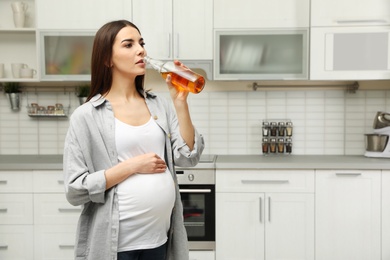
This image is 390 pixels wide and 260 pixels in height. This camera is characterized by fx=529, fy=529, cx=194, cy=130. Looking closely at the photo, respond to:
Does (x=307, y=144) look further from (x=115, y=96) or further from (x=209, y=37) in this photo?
(x=115, y=96)

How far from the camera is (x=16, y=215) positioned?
3455 millimetres

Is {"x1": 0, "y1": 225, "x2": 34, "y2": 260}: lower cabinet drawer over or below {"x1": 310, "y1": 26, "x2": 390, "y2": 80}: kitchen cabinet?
below

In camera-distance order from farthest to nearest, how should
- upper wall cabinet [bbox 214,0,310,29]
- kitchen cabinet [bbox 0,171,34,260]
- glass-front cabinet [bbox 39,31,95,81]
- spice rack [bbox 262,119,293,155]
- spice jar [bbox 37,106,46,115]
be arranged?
spice jar [bbox 37,106,46,115], spice rack [bbox 262,119,293,155], glass-front cabinet [bbox 39,31,95,81], upper wall cabinet [bbox 214,0,310,29], kitchen cabinet [bbox 0,171,34,260]

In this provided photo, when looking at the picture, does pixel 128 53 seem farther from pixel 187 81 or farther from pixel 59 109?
pixel 59 109

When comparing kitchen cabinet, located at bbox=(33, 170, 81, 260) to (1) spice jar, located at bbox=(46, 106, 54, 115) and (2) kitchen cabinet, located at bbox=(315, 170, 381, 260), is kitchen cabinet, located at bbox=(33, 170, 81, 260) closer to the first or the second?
(1) spice jar, located at bbox=(46, 106, 54, 115)

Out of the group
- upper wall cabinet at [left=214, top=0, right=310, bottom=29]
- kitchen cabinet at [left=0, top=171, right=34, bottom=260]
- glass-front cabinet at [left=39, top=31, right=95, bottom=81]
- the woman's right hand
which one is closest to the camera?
the woman's right hand

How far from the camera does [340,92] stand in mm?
3904

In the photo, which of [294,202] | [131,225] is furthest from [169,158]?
[294,202]

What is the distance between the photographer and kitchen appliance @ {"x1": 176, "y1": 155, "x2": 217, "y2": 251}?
3.39 metres

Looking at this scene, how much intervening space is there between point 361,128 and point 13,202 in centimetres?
251

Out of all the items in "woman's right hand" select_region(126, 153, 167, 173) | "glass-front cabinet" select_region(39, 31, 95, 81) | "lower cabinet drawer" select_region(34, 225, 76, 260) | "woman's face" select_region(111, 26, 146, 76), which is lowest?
"lower cabinet drawer" select_region(34, 225, 76, 260)

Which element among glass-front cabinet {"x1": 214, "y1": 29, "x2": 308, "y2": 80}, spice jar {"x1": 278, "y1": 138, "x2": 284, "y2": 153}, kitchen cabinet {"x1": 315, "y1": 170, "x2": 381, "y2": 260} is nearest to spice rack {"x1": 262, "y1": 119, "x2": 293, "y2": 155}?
spice jar {"x1": 278, "y1": 138, "x2": 284, "y2": 153}

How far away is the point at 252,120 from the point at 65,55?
1435 mm

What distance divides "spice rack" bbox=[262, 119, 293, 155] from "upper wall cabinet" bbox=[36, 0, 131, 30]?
4.20 feet
